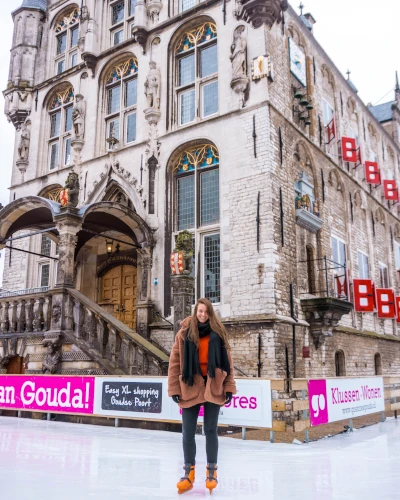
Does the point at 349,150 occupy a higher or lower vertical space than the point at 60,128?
lower

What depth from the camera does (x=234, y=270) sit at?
13469mm

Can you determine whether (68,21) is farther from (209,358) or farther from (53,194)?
(209,358)

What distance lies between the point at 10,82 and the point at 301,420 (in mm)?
19027

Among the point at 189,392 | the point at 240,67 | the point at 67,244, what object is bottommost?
the point at 189,392

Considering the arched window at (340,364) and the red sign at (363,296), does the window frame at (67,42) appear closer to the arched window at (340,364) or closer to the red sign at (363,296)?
the red sign at (363,296)

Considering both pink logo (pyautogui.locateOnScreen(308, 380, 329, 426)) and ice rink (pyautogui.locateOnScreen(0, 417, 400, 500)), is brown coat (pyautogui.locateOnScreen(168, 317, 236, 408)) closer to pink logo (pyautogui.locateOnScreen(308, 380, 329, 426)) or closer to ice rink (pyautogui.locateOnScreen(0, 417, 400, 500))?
ice rink (pyautogui.locateOnScreen(0, 417, 400, 500))

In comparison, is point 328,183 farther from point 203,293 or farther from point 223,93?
point 203,293

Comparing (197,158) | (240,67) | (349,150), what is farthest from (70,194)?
(349,150)

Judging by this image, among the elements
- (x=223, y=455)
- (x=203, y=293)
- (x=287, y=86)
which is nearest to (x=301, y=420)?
(x=223, y=455)

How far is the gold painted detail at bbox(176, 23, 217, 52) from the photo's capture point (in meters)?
16.2

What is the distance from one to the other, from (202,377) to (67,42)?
63.9ft

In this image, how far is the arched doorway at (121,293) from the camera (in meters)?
16.4

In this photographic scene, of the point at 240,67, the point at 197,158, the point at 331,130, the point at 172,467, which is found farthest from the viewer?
the point at 331,130

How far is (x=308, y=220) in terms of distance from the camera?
15141 millimetres
